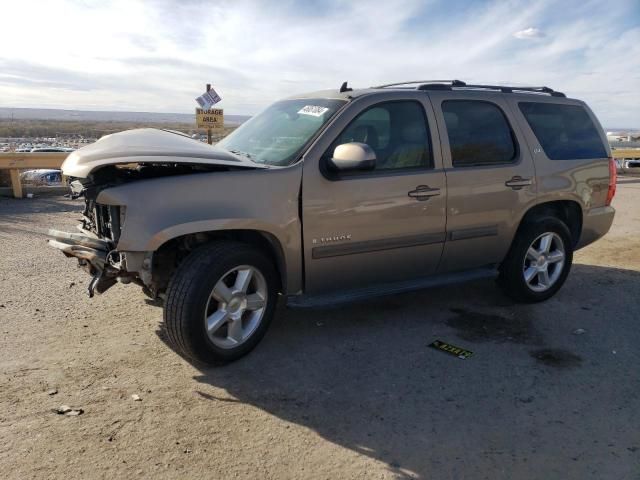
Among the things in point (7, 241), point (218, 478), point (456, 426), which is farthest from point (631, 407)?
point (7, 241)

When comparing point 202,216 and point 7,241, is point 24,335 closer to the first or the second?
point 202,216

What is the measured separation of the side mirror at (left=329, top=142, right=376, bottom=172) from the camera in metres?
3.75

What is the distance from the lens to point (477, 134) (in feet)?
15.6

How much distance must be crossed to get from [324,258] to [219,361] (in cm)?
105

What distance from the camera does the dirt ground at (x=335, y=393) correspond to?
276cm

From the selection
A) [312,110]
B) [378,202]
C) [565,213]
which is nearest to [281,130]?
[312,110]

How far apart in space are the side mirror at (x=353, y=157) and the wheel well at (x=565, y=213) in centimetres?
212

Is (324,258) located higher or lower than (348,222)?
lower

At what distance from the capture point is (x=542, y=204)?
17.0 feet

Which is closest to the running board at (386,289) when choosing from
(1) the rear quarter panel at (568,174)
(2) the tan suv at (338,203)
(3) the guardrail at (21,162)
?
(2) the tan suv at (338,203)

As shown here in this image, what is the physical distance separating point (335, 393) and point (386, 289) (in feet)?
3.75

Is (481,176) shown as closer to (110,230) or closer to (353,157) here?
(353,157)

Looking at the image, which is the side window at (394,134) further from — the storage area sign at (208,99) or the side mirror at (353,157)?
the storage area sign at (208,99)

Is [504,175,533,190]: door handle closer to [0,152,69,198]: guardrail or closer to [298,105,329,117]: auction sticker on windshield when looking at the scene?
[298,105,329,117]: auction sticker on windshield
